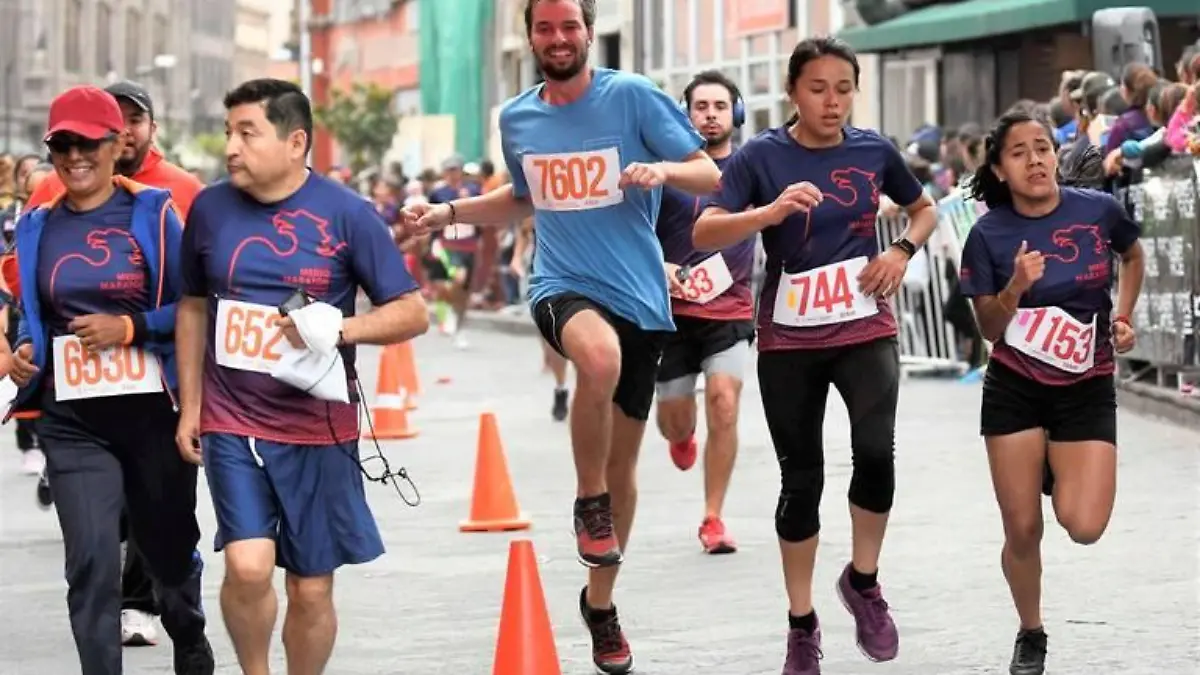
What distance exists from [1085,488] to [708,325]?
3.94 m

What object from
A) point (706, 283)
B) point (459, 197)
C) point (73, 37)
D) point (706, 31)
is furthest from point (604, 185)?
point (73, 37)

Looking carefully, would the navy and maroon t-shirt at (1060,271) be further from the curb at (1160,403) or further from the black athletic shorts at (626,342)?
the curb at (1160,403)

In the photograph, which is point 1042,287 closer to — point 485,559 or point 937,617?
point 937,617

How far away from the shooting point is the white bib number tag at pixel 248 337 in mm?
6984

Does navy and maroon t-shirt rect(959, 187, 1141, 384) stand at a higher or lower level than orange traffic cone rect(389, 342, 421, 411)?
higher

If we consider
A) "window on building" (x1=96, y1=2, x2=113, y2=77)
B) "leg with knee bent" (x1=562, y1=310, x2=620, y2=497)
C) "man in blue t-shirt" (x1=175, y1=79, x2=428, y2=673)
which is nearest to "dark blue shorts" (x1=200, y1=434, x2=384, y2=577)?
"man in blue t-shirt" (x1=175, y1=79, x2=428, y2=673)

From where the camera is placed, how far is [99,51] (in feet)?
391

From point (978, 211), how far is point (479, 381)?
5.98 meters

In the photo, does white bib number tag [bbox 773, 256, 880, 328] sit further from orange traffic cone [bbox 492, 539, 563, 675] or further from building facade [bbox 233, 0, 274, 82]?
building facade [bbox 233, 0, 274, 82]

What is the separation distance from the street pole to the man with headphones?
196 feet

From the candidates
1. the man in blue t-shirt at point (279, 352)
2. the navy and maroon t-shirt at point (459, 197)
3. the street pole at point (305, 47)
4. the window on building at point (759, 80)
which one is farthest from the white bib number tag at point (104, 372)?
the street pole at point (305, 47)

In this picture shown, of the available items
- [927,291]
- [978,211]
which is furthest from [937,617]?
[927,291]

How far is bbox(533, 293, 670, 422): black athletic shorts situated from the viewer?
8.52 m

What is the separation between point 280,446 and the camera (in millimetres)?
7074
